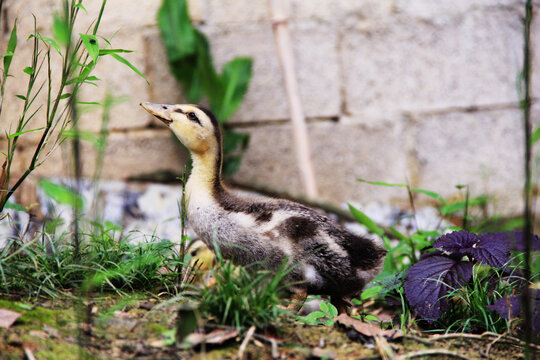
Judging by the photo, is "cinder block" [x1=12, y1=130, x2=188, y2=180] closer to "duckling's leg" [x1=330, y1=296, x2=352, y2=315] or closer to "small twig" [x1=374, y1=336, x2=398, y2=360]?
"duckling's leg" [x1=330, y1=296, x2=352, y2=315]

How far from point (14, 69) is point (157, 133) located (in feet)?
6.06

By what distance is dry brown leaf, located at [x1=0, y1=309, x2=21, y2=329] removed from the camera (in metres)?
1.89

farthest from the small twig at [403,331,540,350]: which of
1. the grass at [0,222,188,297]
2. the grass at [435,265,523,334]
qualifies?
the grass at [0,222,188,297]

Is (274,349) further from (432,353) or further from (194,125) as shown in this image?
(194,125)

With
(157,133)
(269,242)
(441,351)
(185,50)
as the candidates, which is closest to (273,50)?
(185,50)

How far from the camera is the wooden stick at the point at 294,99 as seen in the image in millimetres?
4797

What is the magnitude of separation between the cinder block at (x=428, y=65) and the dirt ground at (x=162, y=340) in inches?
122

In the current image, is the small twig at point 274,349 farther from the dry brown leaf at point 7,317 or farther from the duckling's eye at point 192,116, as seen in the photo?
the duckling's eye at point 192,116

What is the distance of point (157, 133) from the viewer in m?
5.15

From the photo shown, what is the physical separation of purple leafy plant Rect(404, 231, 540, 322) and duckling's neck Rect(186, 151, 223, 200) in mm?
1080

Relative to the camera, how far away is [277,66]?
516 cm

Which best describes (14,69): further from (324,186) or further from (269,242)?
(324,186)

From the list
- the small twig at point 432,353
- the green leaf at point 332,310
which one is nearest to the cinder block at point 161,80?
the green leaf at point 332,310

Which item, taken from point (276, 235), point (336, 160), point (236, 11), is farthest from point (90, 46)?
point (336, 160)
